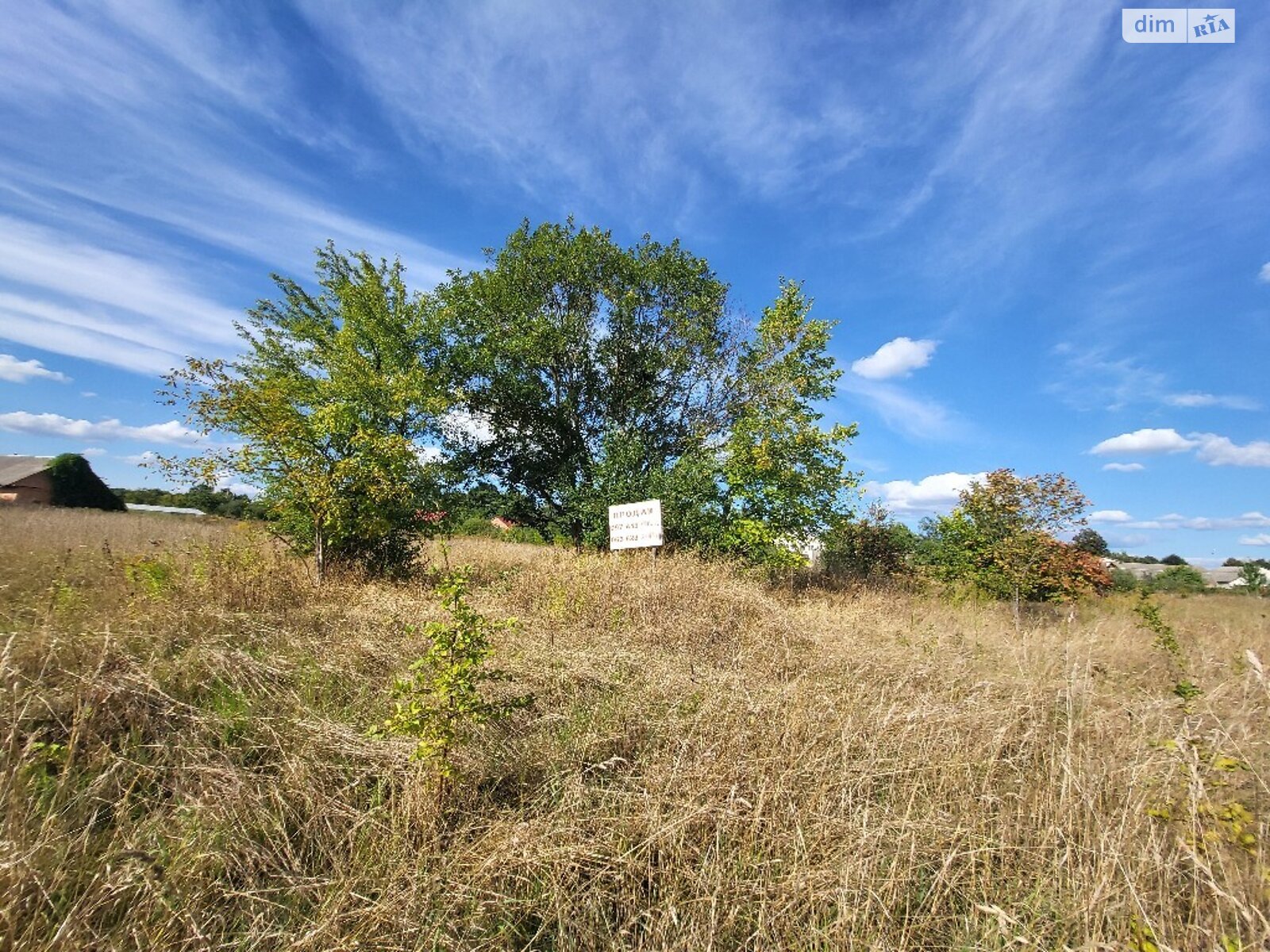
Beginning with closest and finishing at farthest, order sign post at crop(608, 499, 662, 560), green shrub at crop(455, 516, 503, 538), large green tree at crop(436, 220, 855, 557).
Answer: sign post at crop(608, 499, 662, 560)
large green tree at crop(436, 220, 855, 557)
green shrub at crop(455, 516, 503, 538)

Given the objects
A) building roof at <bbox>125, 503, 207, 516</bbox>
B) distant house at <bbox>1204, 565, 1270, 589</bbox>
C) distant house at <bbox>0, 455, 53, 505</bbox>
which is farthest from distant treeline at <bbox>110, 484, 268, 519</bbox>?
distant house at <bbox>1204, 565, 1270, 589</bbox>

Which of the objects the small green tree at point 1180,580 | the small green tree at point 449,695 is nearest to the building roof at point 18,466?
the small green tree at point 449,695

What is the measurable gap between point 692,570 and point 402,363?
10.6 metres

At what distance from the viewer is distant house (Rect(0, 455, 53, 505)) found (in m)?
24.1

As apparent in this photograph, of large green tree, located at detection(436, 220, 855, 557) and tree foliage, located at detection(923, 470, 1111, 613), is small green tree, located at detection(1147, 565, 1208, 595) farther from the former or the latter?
large green tree, located at detection(436, 220, 855, 557)

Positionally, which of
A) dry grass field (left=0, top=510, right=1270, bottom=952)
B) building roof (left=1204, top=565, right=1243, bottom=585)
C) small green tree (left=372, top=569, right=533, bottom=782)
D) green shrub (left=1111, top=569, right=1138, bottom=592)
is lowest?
building roof (left=1204, top=565, right=1243, bottom=585)

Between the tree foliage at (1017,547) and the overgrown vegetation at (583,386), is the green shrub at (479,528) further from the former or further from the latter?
the tree foliage at (1017,547)

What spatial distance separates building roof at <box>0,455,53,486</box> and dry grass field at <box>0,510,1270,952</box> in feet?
98.7

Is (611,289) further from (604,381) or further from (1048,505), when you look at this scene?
(1048,505)

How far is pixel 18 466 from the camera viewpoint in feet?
83.5

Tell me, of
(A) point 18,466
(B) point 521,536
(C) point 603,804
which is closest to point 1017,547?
(C) point 603,804

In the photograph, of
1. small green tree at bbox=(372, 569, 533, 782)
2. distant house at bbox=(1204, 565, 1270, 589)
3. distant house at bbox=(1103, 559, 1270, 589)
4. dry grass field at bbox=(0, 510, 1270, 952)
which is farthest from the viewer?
distant house at bbox=(1103, 559, 1270, 589)

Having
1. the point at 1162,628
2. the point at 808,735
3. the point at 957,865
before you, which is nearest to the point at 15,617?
the point at 808,735

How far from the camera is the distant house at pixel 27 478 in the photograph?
24.1 m
